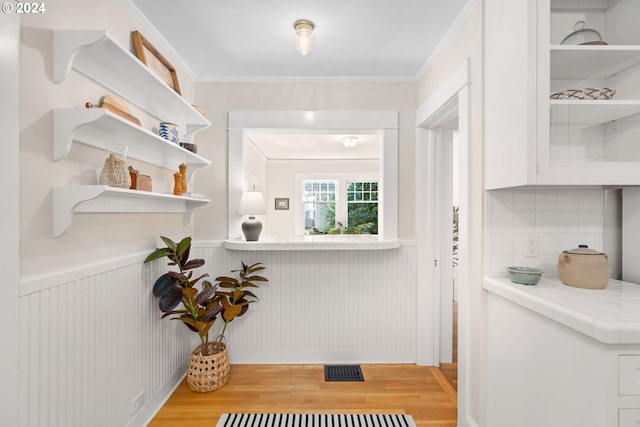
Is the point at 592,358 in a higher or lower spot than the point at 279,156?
lower

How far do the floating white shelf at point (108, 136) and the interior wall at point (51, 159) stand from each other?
0.12 feet

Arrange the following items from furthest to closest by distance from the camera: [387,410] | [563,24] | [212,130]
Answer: [212,130], [387,410], [563,24]

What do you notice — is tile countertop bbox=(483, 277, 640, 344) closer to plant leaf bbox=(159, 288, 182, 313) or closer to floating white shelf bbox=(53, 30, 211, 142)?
plant leaf bbox=(159, 288, 182, 313)

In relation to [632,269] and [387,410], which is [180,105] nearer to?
[387,410]

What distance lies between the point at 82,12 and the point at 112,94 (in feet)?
1.20

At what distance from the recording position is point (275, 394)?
235 cm

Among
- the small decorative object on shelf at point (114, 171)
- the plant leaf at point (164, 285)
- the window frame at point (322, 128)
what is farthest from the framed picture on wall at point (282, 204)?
the small decorative object on shelf at point (114, 171)

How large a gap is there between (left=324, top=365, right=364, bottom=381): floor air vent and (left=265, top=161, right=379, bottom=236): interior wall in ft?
15.6

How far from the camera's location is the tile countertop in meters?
1.04

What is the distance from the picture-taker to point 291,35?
218 cm

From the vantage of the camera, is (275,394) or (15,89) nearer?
(15,89)

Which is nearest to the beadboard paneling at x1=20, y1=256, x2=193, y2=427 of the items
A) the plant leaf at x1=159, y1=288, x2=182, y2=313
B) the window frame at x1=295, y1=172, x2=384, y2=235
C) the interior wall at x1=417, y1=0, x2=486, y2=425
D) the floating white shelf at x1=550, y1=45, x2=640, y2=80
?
the plant leaf at x1=159, y1=288, x2=182, y2=313

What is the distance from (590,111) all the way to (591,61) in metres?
0.23

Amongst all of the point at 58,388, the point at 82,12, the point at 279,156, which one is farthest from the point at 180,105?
the point at 279,156
